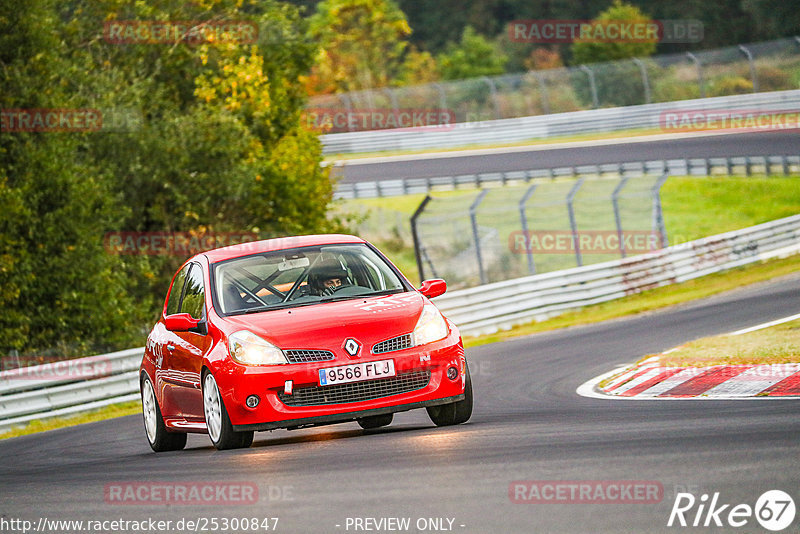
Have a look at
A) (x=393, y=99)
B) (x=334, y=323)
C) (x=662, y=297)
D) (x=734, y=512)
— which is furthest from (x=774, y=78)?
(x=734, y=512)

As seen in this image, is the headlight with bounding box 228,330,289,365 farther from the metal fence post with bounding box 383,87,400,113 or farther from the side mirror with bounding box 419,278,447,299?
the metal fence post with bounding box 383,87,400,113

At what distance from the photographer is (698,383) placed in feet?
34.8

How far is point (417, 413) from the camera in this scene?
10742 mm

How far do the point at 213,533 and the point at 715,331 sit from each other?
11.5 meters

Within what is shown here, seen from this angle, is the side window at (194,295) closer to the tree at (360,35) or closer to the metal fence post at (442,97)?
the metal fence post at (442,97)

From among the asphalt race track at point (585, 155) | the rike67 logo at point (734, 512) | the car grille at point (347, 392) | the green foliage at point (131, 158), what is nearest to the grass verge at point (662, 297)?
the green foliage at point (131, 158)

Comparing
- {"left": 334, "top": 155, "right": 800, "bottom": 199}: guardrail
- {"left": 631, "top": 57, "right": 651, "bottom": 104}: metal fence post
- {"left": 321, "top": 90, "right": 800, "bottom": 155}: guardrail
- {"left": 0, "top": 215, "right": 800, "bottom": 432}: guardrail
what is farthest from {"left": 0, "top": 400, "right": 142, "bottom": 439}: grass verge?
{"left": 631, "top": 57, "right": 651, "bottom": 104}: metal fence post

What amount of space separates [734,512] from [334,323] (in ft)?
12.2

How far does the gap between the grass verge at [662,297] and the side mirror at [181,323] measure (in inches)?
423

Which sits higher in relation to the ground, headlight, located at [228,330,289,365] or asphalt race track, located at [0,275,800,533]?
headlight, located at [228,330,289,365]

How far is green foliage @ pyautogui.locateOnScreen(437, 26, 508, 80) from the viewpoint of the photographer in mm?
74250

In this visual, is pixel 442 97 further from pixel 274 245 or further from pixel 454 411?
pixel 454 411

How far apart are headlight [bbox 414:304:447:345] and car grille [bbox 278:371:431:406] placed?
291mm

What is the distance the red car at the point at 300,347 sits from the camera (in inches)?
329
